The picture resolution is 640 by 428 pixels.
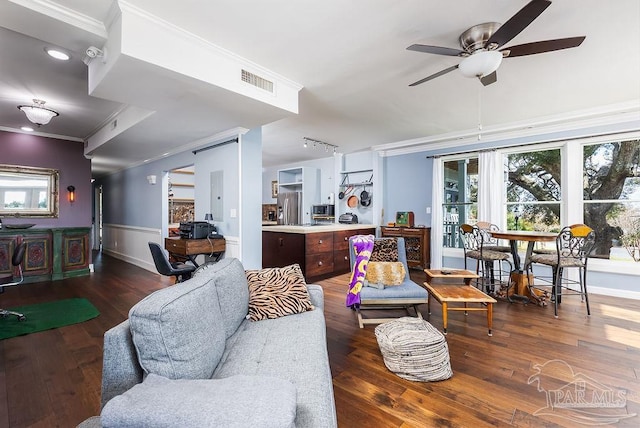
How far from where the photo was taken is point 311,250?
15.3 feet

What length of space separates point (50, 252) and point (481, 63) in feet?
22.2

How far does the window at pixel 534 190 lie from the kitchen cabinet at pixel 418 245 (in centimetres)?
137

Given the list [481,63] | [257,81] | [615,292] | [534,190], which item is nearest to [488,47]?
[481,63]

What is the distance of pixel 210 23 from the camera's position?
2.09 m

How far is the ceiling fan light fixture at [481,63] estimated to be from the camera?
215cm

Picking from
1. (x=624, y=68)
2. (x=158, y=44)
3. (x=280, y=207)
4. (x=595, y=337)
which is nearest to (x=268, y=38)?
(x=158, y=44)

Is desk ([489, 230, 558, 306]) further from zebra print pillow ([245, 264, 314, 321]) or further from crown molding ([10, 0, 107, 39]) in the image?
crown molding ([10, 0, 107, 39])

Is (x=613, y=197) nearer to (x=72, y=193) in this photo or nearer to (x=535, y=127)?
(x=535, y=127)

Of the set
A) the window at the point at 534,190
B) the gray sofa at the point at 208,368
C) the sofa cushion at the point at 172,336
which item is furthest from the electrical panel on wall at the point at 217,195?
the window at the point at 534,190

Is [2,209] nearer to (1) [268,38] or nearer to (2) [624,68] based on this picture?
(1) [268,38]

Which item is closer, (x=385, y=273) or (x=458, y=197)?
(x=385, y=273)

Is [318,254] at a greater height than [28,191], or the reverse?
[28,191]

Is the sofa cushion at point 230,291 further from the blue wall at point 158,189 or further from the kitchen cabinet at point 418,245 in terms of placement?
the kitchen cabinet at point 418,245

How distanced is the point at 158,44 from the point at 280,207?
554 centimetres
